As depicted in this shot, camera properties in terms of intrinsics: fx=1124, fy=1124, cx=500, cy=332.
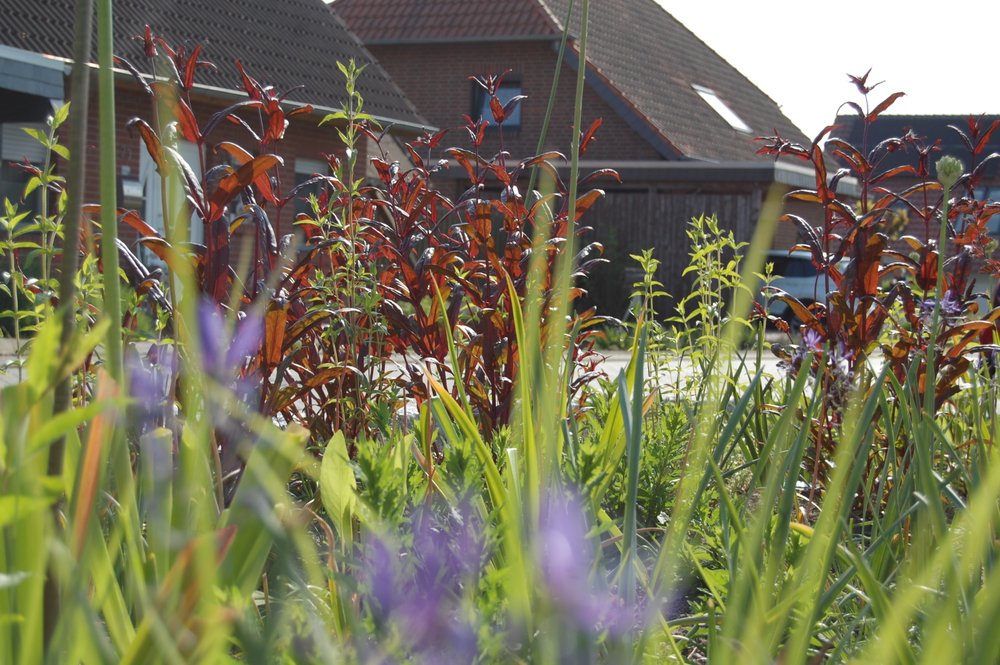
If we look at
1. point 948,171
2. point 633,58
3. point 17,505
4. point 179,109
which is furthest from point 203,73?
point 17,505

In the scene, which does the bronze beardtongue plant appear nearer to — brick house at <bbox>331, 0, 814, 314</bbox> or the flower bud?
the flower bud

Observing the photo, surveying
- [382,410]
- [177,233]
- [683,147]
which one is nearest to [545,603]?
[177,233]

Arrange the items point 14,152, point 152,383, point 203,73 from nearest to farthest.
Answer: point 152,383 → point 14,152 → point 203,73

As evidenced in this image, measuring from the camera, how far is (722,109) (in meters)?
23.4

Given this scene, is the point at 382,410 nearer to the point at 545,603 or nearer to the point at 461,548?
the point at 461,548

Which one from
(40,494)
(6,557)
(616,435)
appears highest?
(40,494)

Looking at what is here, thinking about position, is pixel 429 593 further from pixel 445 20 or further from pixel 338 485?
pixel 445 20

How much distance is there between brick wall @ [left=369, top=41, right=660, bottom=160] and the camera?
65.8ft

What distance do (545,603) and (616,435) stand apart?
80 cm

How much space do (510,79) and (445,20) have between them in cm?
174

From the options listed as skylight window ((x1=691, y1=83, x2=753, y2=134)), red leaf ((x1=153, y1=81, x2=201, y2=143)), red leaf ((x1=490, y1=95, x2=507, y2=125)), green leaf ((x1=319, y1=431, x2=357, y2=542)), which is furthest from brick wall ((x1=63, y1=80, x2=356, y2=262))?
skylight window ((x1=691, y1=83, x2=753, y2=134))

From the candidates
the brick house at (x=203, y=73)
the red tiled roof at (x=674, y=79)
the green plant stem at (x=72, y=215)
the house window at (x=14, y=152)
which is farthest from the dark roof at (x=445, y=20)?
the green plant stem at (x=72, y=215)

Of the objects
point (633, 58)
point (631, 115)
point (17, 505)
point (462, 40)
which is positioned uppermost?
point (462, 40)

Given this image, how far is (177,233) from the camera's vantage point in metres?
1.41
